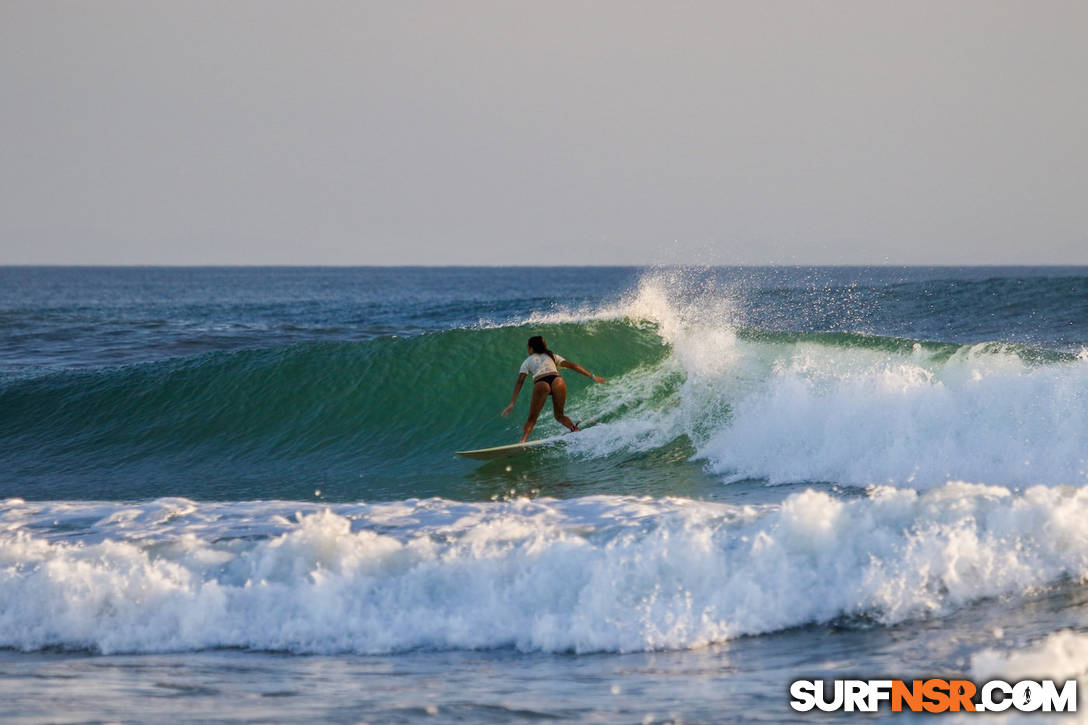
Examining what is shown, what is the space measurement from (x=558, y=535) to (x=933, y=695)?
3043mm

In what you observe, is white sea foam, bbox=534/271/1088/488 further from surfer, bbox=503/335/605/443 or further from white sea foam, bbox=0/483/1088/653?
white sea foam, bbox=0/483/1088/653

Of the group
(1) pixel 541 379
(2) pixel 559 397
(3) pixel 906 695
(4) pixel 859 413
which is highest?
(1) pixel 541 379

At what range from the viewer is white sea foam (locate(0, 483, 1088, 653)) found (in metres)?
5.74

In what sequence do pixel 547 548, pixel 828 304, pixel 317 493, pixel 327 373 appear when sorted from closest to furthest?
1. pixel 547 548
2. pixel 317 493
3. pixel 327 373
4. pixel 828 304

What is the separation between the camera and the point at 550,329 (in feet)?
55.4

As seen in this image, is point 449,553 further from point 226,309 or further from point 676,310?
point 226,309

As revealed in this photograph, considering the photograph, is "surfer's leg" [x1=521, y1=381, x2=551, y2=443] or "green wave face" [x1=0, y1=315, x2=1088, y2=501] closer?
"green wave face" [x1=0, y1=315, x2=1088, y2=501]

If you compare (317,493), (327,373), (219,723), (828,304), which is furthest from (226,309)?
(219,723)

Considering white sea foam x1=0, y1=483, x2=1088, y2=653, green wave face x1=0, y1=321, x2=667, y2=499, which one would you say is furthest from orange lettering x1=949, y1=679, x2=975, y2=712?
green wave face x1=0, y1=321, x2=667, y2=499

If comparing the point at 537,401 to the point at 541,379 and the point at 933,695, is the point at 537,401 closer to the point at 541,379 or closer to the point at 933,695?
the point at 541,379

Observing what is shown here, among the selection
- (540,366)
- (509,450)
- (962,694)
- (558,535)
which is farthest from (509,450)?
(962,694)

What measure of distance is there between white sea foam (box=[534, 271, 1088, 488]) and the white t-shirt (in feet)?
3.28

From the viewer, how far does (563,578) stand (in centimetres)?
614

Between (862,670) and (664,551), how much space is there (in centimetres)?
166
